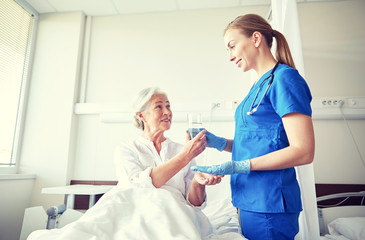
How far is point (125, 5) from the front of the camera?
291cm

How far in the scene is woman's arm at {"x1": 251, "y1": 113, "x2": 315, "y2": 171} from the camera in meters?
0.90

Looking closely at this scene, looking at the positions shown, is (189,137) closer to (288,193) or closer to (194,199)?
(194,199)

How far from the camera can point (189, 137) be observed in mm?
1352

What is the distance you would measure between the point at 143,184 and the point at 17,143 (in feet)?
7.30

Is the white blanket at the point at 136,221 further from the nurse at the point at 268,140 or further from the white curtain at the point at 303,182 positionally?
the white curtain at the point at 303,182

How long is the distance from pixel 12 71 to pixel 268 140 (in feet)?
9.30

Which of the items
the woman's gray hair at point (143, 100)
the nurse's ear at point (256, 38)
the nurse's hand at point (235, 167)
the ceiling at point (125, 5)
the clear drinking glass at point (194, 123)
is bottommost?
the nurse's hand at point (235, 167)

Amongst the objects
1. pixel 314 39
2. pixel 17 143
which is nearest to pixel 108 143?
pixel 17 143

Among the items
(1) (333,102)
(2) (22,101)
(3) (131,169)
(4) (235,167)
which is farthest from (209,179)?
(2) (22,101)

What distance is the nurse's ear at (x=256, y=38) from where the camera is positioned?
1147 millimetres

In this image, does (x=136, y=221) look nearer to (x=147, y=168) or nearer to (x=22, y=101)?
(x=147, y=168)

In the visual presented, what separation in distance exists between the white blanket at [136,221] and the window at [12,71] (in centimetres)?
211

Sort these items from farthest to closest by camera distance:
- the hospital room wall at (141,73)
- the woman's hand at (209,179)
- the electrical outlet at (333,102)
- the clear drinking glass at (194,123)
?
the hospital room wall at (141,73)
the electrical outlet at (333,102)
the clear drinking glass at (194,123)
the woman's hand at (209,179)

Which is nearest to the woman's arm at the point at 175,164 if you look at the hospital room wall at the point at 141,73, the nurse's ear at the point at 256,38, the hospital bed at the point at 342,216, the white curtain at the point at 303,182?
the nurse's ear at the point at 256,38
